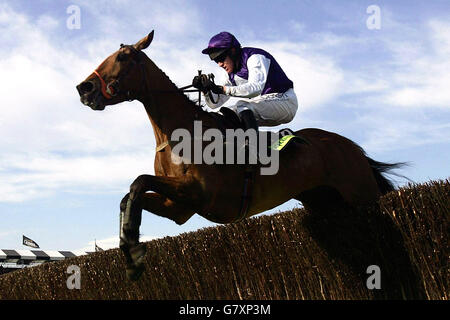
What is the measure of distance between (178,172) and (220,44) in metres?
1.40

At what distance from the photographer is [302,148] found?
601cm

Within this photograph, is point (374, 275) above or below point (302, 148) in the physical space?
below

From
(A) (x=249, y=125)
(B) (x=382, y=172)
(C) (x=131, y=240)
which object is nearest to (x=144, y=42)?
(A) (x=249, y=125)

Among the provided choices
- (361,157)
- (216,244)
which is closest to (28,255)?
(216,244)

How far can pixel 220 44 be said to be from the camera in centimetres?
574

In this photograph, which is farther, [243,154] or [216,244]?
[216,244]

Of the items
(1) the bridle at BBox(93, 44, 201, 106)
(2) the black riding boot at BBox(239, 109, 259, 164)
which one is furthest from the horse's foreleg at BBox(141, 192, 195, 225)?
(1) the bridle at BBox(93, 44, 201, 106)

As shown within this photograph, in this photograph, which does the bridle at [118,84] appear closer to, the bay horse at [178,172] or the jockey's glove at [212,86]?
the bay horse at [178,172]

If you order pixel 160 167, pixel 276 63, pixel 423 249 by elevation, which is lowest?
pixel 423 249

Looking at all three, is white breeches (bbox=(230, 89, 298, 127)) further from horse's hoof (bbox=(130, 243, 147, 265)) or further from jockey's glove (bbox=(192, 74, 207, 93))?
horse's hoof (bbox=(130, 243, 147, 265))

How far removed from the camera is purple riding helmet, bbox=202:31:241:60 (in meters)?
5.74

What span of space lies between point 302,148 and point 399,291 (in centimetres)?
185
